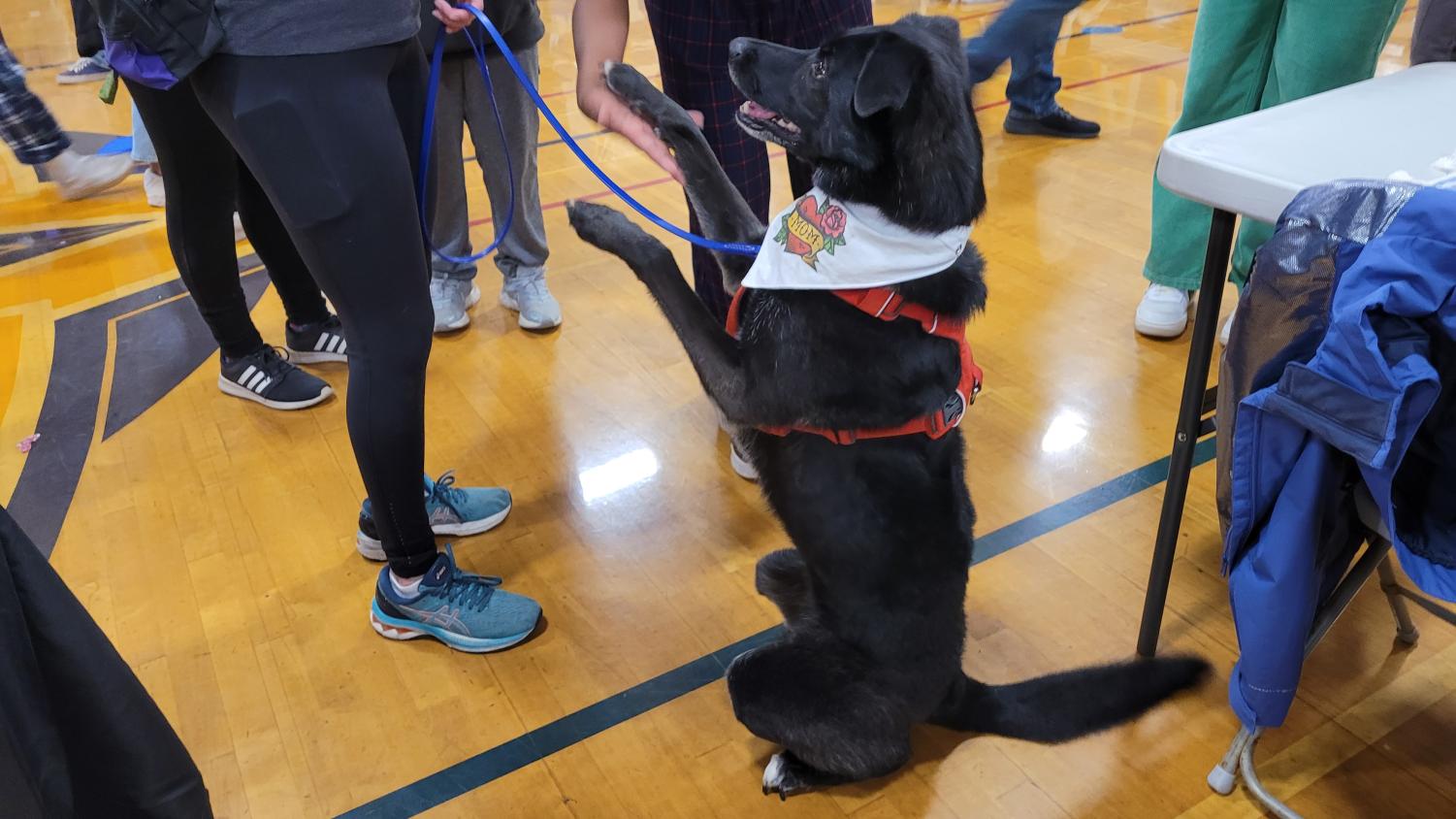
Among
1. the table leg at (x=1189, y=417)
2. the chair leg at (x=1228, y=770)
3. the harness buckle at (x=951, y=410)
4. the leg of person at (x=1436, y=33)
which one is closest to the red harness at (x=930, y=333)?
the harness buckle at (x=951, y=410)

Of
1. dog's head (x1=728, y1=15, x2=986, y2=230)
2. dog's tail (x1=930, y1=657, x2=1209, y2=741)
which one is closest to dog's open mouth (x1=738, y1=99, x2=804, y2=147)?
dog's head (x1=728, y1=15, x2=986, y2=230)

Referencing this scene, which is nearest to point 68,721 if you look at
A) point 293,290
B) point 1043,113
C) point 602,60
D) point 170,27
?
point 170,27

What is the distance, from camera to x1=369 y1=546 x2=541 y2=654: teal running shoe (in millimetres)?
1771

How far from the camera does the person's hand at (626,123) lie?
1.62 m

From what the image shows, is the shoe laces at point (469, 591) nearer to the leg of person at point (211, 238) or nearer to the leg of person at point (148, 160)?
the leg of person at point (211, 238)

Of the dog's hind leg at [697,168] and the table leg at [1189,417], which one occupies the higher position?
the dog's hind leg at [697,168]

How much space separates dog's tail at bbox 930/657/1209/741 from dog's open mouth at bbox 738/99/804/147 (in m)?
0.83

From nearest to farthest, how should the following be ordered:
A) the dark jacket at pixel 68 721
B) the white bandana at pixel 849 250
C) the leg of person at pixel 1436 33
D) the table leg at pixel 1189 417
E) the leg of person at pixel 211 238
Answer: the dark jacket at pixel 68 721, the white bandana at pixel 849 250, the table leg at pixel 1189 417, the leg of person at pixel 1436 33, the leg of person at pixel 211 238

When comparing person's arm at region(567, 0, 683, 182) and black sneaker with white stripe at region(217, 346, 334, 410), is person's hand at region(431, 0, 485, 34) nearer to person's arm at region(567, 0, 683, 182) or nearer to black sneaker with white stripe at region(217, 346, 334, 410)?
person's arm at region(567, 0, 683, 182)

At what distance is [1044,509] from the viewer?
2.07 metres

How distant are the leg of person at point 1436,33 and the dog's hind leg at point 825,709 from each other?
4.99 ft

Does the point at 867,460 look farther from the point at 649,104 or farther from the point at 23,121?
the point at 23,121

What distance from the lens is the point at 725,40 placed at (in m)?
1.88

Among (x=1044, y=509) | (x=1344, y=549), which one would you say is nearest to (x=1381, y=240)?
(x=1344, y=549)
